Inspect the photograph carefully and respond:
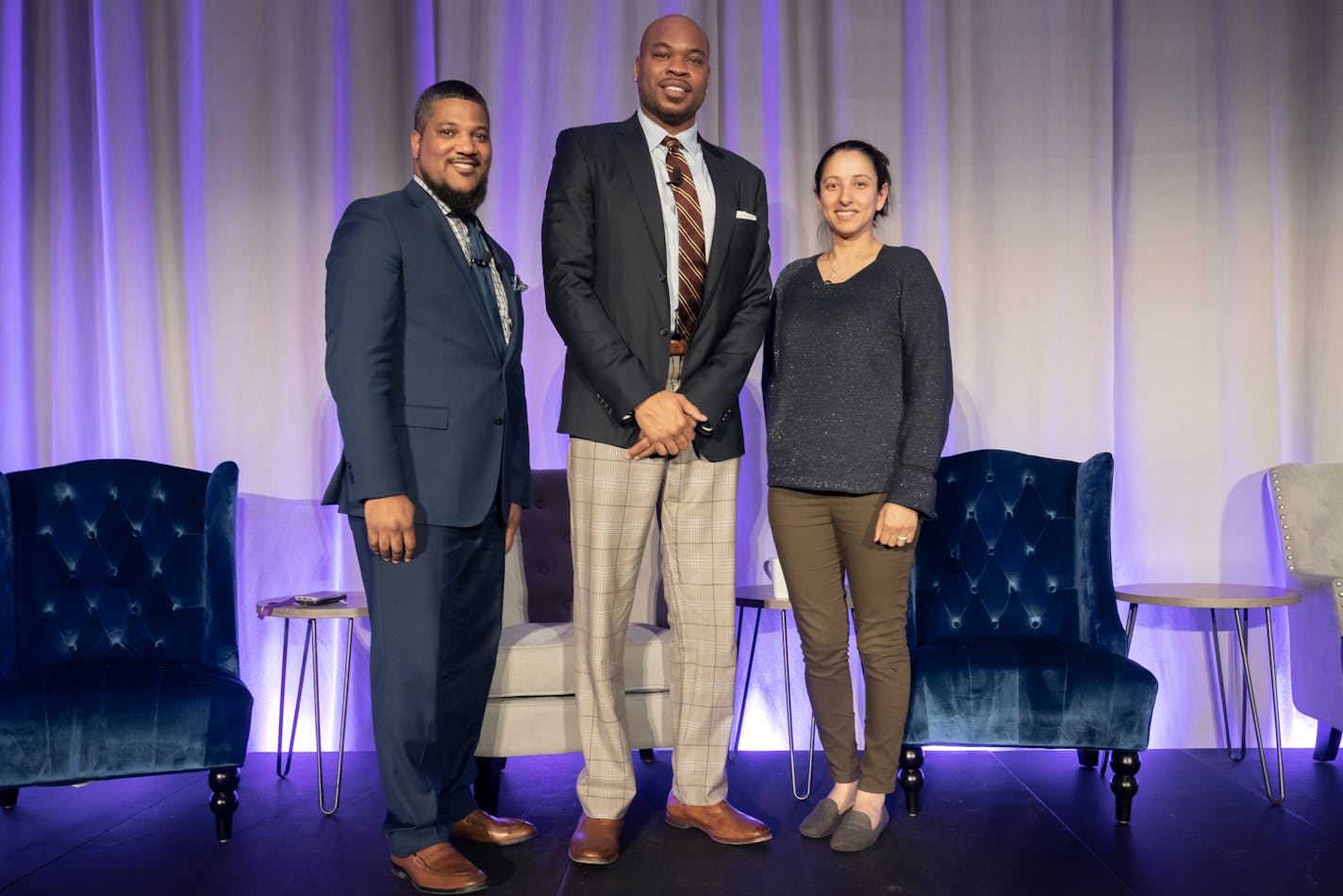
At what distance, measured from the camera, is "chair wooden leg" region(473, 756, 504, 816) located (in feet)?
9.29

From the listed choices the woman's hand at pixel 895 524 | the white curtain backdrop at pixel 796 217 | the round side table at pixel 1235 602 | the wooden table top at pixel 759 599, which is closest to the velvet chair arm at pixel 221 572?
the white curtain backdrop at pixel 796 217

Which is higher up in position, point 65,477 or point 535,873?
point 65,477

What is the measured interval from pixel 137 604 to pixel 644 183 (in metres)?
1.93

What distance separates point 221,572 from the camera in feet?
9.82

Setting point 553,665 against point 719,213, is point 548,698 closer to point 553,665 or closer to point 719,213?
point 553,665

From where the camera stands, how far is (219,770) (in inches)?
104

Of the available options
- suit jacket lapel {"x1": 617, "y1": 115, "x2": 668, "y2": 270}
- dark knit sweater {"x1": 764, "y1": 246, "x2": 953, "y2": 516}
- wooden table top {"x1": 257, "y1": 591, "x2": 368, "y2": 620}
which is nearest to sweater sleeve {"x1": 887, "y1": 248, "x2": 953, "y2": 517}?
dark knit sweater {"x1": 764, "y1": 246, "x2": 953, "y2": 516}

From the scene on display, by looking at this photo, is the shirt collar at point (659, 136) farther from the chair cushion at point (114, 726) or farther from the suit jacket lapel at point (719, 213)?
the chair cushion at point (114, 726)

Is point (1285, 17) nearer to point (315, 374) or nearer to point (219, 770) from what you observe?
point (315, 374)

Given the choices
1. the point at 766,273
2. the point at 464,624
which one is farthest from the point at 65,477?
the point at 766,273

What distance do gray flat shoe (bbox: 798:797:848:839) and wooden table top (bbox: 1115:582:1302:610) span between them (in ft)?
3.83

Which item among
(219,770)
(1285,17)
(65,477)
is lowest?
(219,770)

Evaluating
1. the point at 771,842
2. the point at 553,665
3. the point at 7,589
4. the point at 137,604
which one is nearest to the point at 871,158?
the point at 553,665

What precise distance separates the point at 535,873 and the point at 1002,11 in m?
3.20
